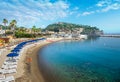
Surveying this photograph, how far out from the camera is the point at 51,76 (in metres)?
22.9

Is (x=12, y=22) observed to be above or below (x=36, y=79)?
above

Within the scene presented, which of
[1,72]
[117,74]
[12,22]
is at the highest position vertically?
[12,22]

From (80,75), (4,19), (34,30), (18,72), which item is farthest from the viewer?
(34,30)

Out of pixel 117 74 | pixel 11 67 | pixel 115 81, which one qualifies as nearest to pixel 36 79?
pixel 11 67

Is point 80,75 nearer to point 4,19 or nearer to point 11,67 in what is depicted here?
point 11,67

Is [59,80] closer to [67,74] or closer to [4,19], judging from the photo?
[67,74]

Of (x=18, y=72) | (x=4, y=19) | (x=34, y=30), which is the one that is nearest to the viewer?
(x=18, y=72)

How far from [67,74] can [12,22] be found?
7946 cm

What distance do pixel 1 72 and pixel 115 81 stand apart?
19.6m

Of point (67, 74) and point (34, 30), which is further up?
point (34, 30)

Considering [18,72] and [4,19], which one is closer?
[18,72]

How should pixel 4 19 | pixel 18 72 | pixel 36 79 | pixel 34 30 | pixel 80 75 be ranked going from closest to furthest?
pixel 36 79 → pixel 18 72 → pixel 80 75 → pixel 4 19 → pixel 34 30

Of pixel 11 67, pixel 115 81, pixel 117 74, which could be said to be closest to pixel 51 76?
pixel 11 67

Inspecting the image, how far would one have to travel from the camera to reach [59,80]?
21.2m
